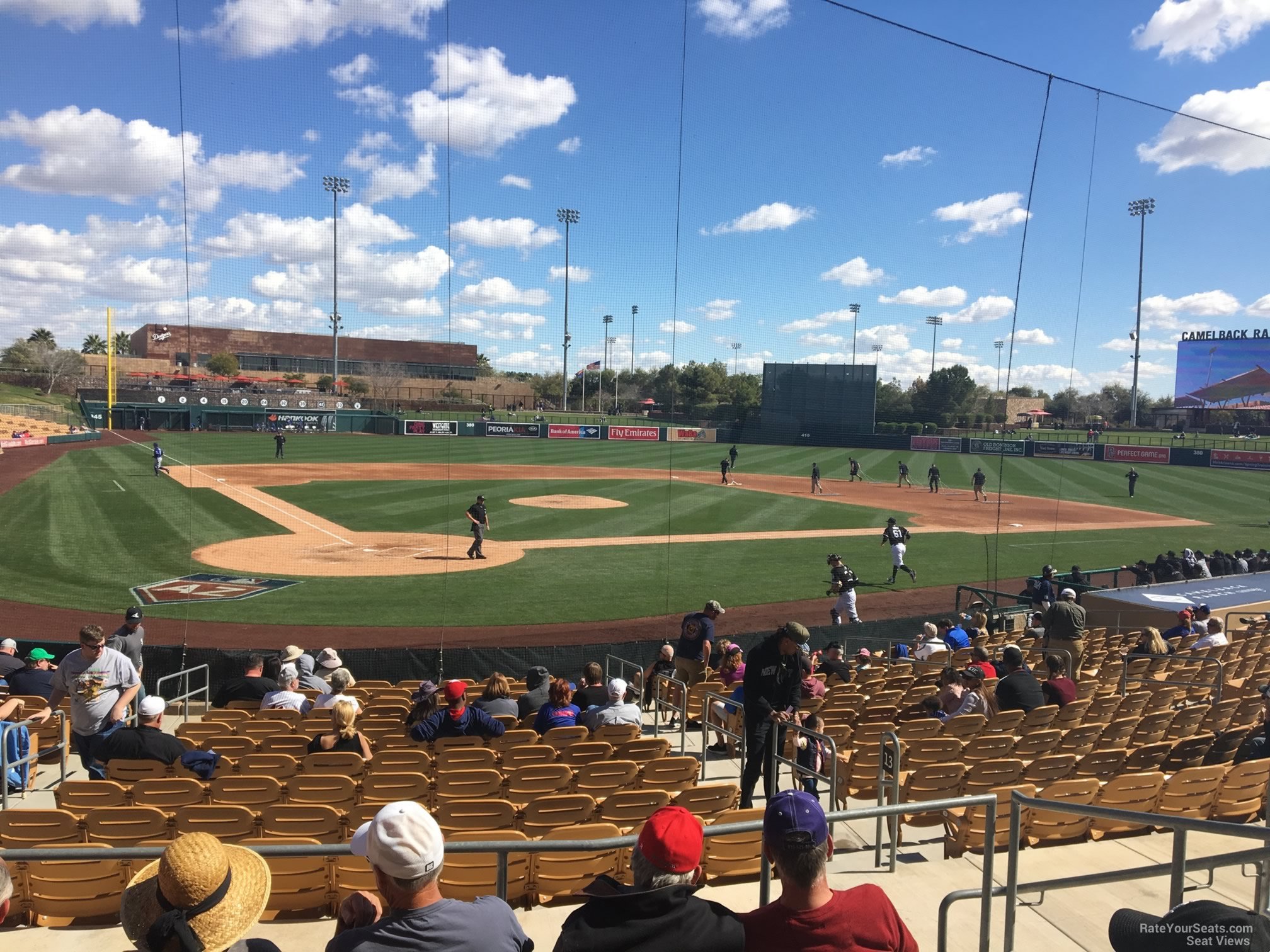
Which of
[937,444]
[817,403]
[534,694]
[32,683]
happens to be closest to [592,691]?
[534,694]

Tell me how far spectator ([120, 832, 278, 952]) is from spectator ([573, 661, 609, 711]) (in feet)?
20.5

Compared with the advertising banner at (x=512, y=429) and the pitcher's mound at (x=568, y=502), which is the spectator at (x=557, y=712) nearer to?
the pitcher's mound at (x=568, y=502)

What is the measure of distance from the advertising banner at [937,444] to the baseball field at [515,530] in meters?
8.05

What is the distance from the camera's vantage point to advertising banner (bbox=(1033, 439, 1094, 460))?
176ft

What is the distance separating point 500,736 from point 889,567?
17.7 meters

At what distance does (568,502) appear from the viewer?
103ft

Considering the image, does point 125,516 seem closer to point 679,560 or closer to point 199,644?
point 199,644

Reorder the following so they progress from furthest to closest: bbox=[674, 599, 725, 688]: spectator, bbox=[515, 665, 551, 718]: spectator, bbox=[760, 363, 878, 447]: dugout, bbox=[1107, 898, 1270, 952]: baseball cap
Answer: bbox=[760, 363, 878, 447]: dugout, bbox=[674, 599, 725, 688]: spectator, bbox=[515, 665, 551, 718]: spectator, bbox=[1107, 898, 1270, 952]: baseball cap

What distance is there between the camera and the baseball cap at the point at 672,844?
8.21 ft

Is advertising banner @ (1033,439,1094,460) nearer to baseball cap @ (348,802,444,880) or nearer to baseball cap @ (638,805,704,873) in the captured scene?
baseball cap @ (638,805,704,873)

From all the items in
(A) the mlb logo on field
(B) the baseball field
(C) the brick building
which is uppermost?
(C) the brick building

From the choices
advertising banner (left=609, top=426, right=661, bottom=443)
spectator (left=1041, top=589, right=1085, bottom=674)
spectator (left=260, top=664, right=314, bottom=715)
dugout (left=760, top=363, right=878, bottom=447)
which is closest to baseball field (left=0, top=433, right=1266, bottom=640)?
dugout (left=760, top=363, right=878, bottom=447)

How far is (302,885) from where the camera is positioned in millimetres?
4809

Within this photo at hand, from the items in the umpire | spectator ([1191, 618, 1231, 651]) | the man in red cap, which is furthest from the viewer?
spectator ([1191, 618, 1231, 651])
